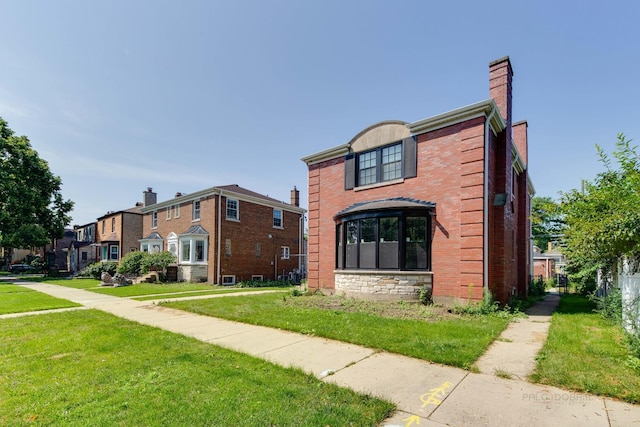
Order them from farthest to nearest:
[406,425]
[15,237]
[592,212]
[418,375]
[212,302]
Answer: [15,237] → [212,302] → [592,212] → [418,375] → [406,425]

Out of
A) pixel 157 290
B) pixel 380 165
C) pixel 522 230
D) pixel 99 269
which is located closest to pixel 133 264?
pixel 99 269

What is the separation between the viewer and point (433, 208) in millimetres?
11570

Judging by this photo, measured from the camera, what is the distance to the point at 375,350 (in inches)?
239

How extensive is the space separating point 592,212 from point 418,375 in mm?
5225

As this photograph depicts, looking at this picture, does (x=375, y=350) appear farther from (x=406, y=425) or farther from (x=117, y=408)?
(x=117, y=408)

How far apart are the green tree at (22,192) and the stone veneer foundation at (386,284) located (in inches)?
1211

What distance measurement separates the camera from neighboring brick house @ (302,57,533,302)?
10.8 m

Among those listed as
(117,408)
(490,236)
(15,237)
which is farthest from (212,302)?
(15,237)

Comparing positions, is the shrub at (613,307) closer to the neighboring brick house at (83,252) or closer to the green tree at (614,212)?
the green tree at (614,212)

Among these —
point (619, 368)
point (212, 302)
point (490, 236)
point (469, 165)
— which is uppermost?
point (469, 165)

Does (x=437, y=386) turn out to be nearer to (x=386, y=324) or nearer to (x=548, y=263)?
(x=386, y=324)

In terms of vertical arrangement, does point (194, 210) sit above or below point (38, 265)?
above

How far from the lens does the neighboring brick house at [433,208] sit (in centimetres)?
1079

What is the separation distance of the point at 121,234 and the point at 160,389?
102 ft
